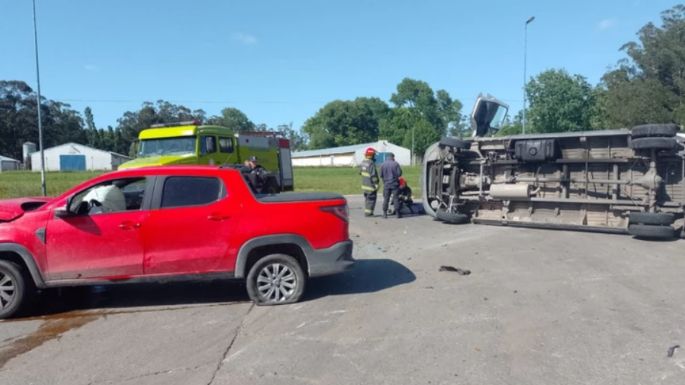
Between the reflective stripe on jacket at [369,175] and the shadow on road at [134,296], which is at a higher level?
the reflective stripe on jacket at [369,175]

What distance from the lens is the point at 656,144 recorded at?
355 inches

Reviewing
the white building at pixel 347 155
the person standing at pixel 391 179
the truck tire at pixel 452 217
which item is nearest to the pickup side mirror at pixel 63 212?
the truck tire at pixel 452 217

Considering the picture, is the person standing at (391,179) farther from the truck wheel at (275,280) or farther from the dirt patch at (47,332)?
the dirt patch at (47,332)

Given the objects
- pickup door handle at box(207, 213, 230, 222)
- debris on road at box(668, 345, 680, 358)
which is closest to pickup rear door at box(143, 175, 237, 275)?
pickup door handle at box(207, 213, 230, 222)

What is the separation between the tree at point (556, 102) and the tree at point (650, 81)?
2.39 meters

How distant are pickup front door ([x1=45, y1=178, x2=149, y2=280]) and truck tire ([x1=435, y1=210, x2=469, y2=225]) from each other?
24.7ft

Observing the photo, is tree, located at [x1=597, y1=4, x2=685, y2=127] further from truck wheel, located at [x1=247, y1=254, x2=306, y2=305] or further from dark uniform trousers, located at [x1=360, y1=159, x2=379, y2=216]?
truck wheel, located at [x1=247, y1=254, x2=306, y2=305]

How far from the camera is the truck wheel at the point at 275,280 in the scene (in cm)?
607

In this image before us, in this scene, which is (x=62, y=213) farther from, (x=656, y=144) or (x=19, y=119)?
(x=19, y=119)

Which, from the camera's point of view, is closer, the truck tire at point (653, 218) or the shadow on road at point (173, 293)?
the shadow on road at point (173, 293)

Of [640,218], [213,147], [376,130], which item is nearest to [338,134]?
[376,130]

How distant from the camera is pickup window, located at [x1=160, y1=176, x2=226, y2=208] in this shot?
5969mm

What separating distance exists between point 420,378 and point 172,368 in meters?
2.05

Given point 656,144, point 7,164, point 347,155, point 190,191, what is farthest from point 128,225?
point 7,164
